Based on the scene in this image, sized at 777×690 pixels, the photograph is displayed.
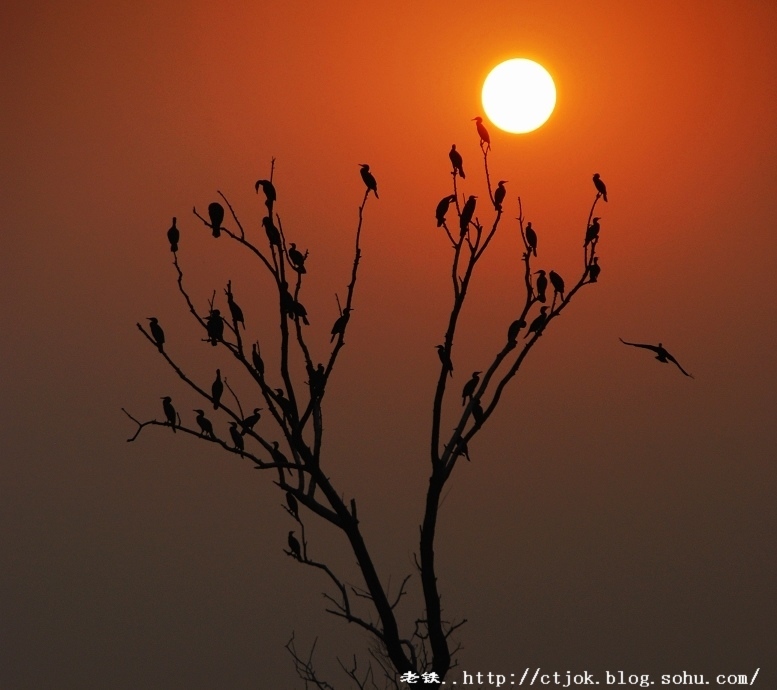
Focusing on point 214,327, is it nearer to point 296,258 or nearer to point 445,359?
point 296,258

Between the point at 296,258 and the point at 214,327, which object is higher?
the point at 296,258

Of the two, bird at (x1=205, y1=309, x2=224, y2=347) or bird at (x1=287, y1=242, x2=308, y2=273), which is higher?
bird at (x1=287, y1=242, x2=308, y2=273)

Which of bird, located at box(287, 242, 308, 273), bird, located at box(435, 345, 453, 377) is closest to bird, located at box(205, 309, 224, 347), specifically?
bird, located at box(287, 242, 308, 273)

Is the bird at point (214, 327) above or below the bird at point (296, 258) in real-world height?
below

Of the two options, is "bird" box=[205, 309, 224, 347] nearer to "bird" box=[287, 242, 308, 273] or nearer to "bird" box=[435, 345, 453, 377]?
"bird" box=[287, 242, 308, 273]

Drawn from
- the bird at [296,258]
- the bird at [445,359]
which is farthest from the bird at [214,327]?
the bird at [445,359]

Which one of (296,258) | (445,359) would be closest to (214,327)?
(296,258)

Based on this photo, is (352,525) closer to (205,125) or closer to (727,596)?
(727,596)

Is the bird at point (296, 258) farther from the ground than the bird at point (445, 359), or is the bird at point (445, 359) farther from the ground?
the bird at point (296, 258)

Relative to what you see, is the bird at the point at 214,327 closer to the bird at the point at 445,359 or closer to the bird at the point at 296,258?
the bird at the point at 296,258

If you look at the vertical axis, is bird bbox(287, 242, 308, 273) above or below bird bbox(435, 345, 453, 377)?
above

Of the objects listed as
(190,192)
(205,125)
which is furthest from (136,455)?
(205,125)

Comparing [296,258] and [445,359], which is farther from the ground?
[296,258]

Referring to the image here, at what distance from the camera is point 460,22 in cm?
263
